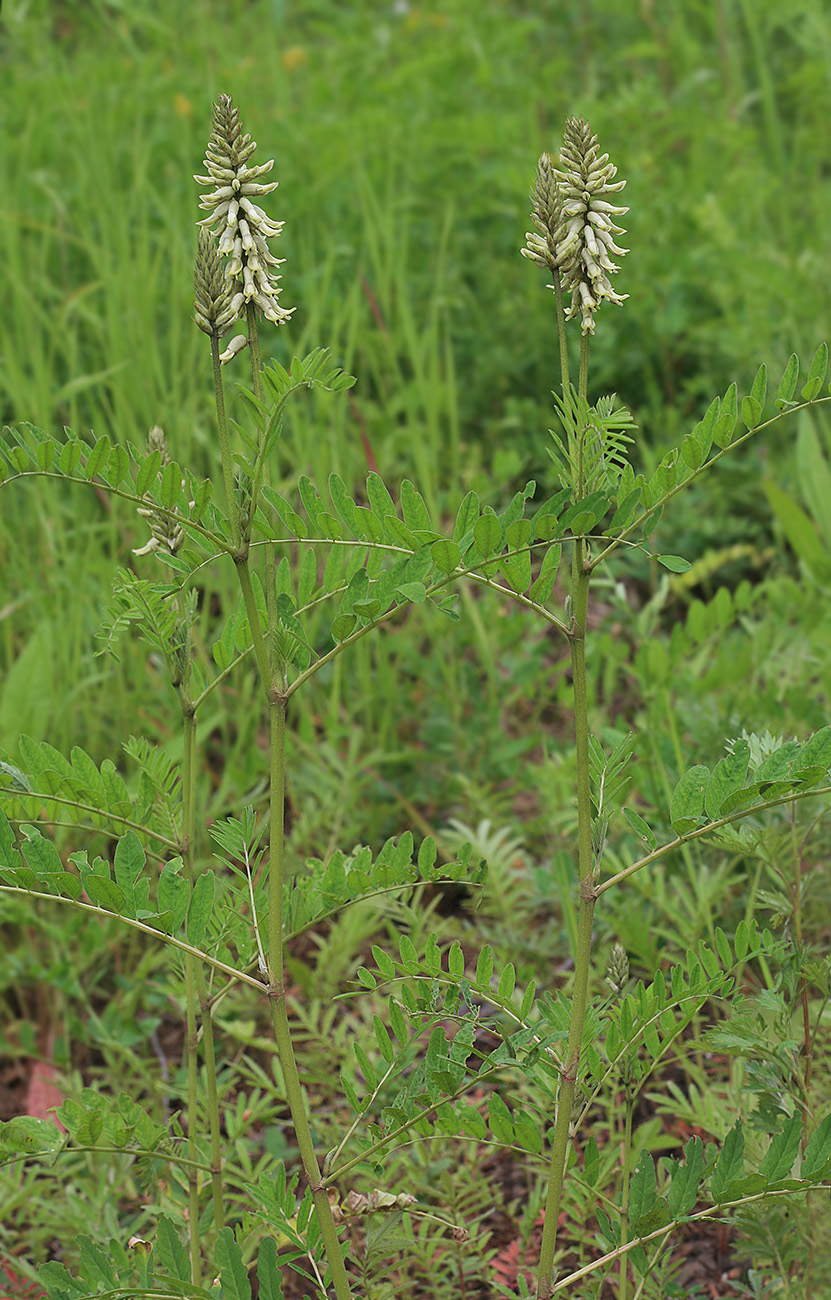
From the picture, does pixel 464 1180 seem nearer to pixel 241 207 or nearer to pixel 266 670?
pixel 266 670

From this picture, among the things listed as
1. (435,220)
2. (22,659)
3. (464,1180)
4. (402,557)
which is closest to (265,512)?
(402,557)

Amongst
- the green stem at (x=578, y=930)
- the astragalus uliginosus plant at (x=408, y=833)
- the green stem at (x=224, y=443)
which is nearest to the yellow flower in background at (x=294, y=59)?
the astragalus uliginosus plant at (x=408, y=833)

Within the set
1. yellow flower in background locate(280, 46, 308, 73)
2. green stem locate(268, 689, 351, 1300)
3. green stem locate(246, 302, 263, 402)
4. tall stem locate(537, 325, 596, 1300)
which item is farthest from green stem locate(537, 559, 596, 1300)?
yellow flower in background locate(280, 46, 308, 73)

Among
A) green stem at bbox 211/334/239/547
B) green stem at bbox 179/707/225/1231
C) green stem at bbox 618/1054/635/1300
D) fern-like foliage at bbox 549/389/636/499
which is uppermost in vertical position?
green stem at bbox 211/334/239/547

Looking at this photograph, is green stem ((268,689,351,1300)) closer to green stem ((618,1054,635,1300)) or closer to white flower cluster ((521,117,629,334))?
green stem ((618,1054,635,1300))

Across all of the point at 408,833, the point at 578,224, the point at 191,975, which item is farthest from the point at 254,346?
the point at 191,975

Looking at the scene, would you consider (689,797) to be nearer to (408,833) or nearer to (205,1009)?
(408,833)

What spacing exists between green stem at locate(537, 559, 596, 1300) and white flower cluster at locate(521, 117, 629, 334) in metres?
0.20

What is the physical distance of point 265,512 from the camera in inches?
45.5

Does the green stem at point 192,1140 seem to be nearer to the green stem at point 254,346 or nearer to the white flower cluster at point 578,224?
the green stem at point 254,346

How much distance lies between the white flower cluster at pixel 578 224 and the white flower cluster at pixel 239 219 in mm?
207

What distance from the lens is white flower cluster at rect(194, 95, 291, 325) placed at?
1019mm

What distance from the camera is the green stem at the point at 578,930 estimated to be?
3.40ft

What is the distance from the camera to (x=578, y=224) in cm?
→ 101
